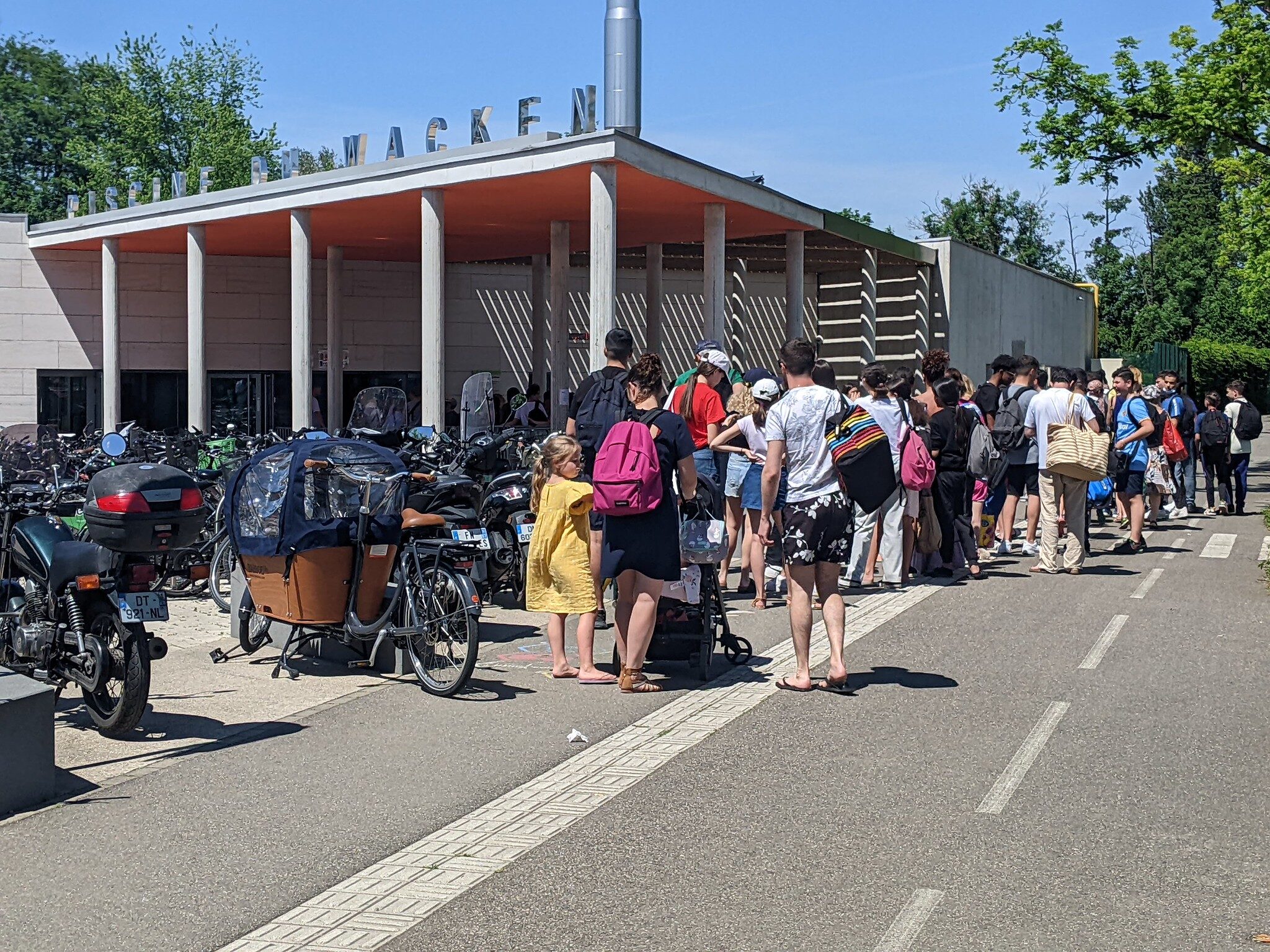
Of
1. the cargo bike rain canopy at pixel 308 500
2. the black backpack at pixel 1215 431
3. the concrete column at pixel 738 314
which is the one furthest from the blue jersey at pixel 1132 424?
the concrete column at pixel 738 314

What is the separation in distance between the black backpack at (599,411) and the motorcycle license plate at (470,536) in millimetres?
983

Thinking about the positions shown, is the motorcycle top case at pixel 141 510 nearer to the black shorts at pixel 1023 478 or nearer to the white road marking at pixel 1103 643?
the white road marking at pixel 1103 643

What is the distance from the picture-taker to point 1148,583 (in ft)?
43.1

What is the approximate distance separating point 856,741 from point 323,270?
86.5ft

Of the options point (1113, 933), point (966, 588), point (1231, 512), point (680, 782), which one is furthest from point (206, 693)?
point (1231, 512)

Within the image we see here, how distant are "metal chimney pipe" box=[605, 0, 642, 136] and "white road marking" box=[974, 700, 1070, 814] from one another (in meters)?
15.3

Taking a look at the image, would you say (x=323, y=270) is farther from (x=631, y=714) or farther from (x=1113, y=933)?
(x=1113, y=933)

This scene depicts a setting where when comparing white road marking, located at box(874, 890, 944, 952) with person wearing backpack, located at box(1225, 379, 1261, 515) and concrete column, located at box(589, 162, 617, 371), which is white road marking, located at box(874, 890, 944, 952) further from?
person wearing backpack, located at box(1225, 379, 1261, 515)

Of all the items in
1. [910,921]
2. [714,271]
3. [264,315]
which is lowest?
[910,921]

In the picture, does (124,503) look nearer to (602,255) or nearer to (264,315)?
(602,255)

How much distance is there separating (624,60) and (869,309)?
11783mm

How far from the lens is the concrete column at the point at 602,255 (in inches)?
676

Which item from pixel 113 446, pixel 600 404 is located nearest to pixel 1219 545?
pixel 600 404

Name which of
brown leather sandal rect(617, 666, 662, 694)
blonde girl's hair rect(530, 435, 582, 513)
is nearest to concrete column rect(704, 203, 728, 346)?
blonde girl's hair rect(530, 435, 582, 513)
